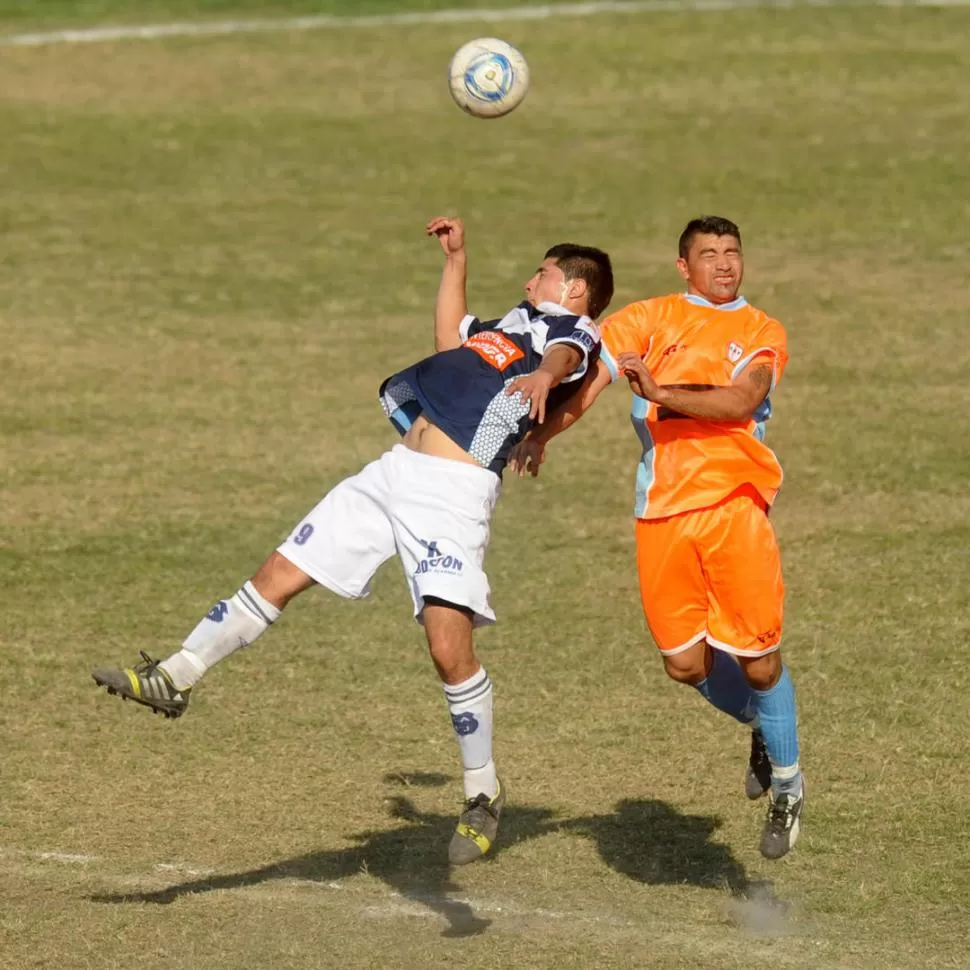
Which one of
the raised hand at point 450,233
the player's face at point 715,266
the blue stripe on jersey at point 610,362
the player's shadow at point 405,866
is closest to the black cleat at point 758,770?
the player's shadow at point 405,866

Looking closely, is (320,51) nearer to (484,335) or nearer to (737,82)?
(737,82)

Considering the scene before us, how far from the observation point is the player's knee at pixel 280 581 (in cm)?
862

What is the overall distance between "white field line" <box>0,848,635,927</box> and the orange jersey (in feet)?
5.98

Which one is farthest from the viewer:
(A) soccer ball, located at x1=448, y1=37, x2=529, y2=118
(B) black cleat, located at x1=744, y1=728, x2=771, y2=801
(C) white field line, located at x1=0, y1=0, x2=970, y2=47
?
(C) white field line, located at x1=0, y1=0, x2=970, y2=47

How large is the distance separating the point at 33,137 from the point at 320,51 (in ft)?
16.6

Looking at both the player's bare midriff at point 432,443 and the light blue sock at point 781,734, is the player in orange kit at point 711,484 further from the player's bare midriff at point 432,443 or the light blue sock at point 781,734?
the player's bare midriff at point 432,443

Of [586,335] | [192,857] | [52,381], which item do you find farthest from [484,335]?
[52,381]

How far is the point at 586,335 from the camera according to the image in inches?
339

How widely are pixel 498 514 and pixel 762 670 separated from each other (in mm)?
5987

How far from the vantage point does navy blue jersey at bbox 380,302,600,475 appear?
8.59 m

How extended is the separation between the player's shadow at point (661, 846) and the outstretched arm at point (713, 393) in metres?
2.17

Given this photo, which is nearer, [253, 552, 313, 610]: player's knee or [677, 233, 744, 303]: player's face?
[253, 552, 313, 610]: player's knee

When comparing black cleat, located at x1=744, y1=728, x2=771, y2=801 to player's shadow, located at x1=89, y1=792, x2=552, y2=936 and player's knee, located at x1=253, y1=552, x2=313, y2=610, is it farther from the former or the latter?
player's knee, located at x1=253, y1=552, x2=313, y2=610

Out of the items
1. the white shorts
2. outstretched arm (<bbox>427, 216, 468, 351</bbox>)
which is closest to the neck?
outstretched arm (<bbox>427, 216, 468, 351</bbox>)
